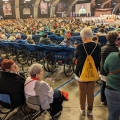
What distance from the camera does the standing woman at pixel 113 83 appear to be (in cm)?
176

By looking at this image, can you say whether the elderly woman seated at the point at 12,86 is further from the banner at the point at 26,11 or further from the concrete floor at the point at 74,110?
the banner at the point at 26,11

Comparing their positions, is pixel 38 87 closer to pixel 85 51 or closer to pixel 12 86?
pixel 12 86

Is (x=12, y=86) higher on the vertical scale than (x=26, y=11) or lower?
lower

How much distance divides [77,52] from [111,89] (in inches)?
32.2

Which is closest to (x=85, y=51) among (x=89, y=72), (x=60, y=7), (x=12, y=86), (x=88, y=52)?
(x=88, y=52)

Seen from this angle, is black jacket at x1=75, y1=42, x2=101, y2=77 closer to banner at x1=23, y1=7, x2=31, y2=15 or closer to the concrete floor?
the concrete floor

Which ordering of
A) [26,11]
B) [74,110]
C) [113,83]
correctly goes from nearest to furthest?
[113,83] → [74,110] → [26,11]

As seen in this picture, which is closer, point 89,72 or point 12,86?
point 12,86

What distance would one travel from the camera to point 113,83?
6.00 ft

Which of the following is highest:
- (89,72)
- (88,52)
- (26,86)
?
(88,52)

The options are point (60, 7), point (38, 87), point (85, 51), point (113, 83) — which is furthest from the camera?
point (60, 7)

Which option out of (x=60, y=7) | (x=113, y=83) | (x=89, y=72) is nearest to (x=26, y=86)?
(x=89, y=72)

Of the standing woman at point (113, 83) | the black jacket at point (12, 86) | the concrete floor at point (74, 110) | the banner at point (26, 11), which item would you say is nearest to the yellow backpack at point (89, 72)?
the standing woman at point (113, 83)

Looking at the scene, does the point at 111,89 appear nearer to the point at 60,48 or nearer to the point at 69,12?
the point at 60,48
